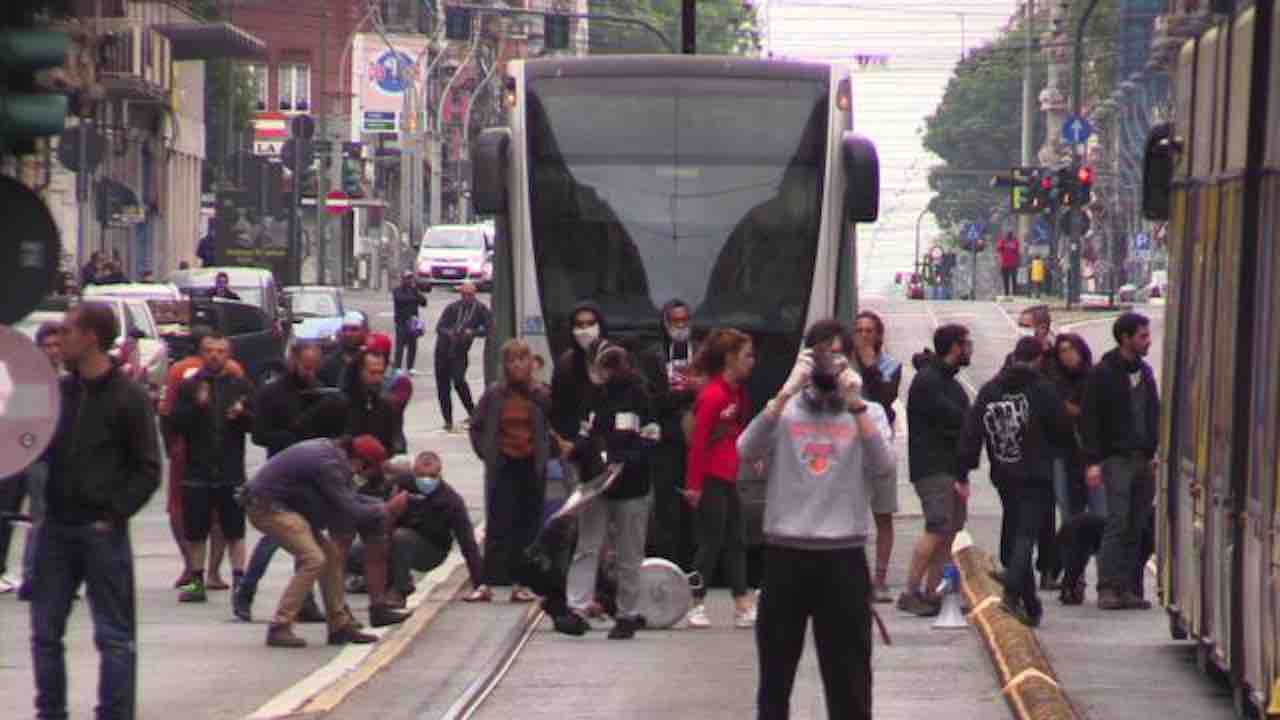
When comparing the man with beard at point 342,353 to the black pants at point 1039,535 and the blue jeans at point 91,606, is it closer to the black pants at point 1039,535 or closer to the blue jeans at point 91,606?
the black pants at point 1039,535

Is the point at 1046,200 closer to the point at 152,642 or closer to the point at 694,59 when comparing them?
the point at 694,59

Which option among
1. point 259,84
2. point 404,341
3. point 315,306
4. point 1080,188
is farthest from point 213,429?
point 259,84

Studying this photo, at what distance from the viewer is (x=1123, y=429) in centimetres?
1909

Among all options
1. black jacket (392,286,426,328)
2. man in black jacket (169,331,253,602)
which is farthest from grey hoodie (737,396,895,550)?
black jacket (392,286,426,328)

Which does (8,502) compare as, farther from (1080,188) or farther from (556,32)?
(556,32)

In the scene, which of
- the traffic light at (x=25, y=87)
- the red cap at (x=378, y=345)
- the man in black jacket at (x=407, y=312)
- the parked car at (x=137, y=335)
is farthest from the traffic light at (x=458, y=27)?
the traffic light at (x=25, y=87)

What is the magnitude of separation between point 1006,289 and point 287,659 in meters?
60.0

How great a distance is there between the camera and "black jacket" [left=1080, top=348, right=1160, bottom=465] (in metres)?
19.0

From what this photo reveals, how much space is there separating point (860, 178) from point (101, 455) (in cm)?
1019

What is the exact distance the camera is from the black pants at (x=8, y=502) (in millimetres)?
20250

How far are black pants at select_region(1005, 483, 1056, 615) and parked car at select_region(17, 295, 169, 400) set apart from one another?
14522 mm

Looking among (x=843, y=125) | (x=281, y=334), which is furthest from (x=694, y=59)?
(x=281, y=334)

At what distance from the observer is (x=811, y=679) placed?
15.6m

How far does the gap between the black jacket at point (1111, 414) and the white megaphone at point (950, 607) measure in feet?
5.13
